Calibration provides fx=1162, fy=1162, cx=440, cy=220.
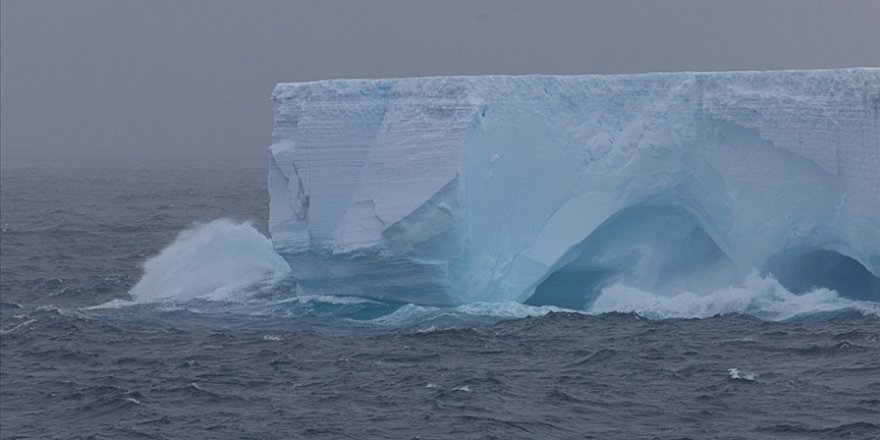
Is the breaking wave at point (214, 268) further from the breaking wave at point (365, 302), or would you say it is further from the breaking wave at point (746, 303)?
the breaking wave at point (746, 303)

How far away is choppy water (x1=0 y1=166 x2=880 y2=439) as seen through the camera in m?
11.6

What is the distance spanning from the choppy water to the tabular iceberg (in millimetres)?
634

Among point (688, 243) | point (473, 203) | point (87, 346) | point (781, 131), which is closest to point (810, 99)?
point (781, 131)

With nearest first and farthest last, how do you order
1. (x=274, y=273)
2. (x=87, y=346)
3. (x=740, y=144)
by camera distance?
(x=87, y=346) < (x=740, y=144) < (x=274, y=273)

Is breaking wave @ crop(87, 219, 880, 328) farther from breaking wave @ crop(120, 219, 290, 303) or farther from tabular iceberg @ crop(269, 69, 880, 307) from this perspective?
tabular iceberg @ crop(269, 69, 880, 307)

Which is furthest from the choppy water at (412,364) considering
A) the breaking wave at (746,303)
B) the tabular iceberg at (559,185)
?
the tabular iceberg at (559,185)

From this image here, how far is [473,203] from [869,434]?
7643 millimetres

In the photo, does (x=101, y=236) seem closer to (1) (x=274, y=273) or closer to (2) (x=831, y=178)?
(1) (x=274, y=273)

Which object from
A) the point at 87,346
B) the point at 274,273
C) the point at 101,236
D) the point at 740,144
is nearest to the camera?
the point at 87,346

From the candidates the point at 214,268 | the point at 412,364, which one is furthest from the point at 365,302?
the point at 214,268

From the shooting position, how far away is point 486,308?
16.9 meters

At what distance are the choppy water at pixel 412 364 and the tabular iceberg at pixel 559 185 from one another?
63cm

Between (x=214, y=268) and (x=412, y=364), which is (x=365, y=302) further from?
(x=214, y=268)

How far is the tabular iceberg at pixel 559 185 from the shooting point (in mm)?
16406
